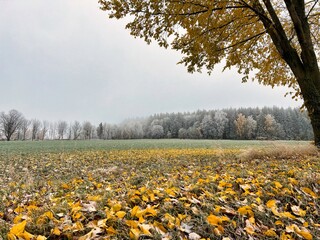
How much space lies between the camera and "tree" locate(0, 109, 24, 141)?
235 feet

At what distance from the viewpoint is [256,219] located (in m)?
2.13

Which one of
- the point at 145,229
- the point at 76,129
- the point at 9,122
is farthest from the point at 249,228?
the point at 76,129

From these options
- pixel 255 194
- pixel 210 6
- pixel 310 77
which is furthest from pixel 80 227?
pixel 310 77

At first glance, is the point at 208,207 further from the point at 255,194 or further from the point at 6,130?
the point at 6,130

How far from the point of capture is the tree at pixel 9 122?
7153cm

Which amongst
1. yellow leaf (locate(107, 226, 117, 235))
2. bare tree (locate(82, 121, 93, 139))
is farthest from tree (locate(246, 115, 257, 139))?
yellow leaf (locate(107, 226, 117, 235))

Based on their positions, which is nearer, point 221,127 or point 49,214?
point 49,214

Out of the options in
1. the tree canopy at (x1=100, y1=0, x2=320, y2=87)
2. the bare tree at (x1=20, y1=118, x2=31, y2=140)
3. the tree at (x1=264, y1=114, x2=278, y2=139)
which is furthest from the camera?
the bare tree at (x1=20, y1=118, x2=31, y2=140)

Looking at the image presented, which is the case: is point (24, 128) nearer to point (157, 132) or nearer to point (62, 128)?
point (62, 128)


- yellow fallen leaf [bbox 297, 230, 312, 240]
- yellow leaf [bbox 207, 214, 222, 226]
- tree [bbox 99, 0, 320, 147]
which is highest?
tree [bbox 99, 0, 320, 147]

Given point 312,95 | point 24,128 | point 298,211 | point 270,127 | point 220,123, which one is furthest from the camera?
point 24,128

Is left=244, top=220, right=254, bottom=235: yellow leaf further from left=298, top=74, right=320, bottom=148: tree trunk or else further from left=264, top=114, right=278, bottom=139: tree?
left=264, top=114, right=278, bottom=139: tree

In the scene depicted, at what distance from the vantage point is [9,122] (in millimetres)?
73125

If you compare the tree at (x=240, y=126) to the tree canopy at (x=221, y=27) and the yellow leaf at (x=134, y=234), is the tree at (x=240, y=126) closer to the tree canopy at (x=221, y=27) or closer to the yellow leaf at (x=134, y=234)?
the tree canopy at (x=221, y=27)
